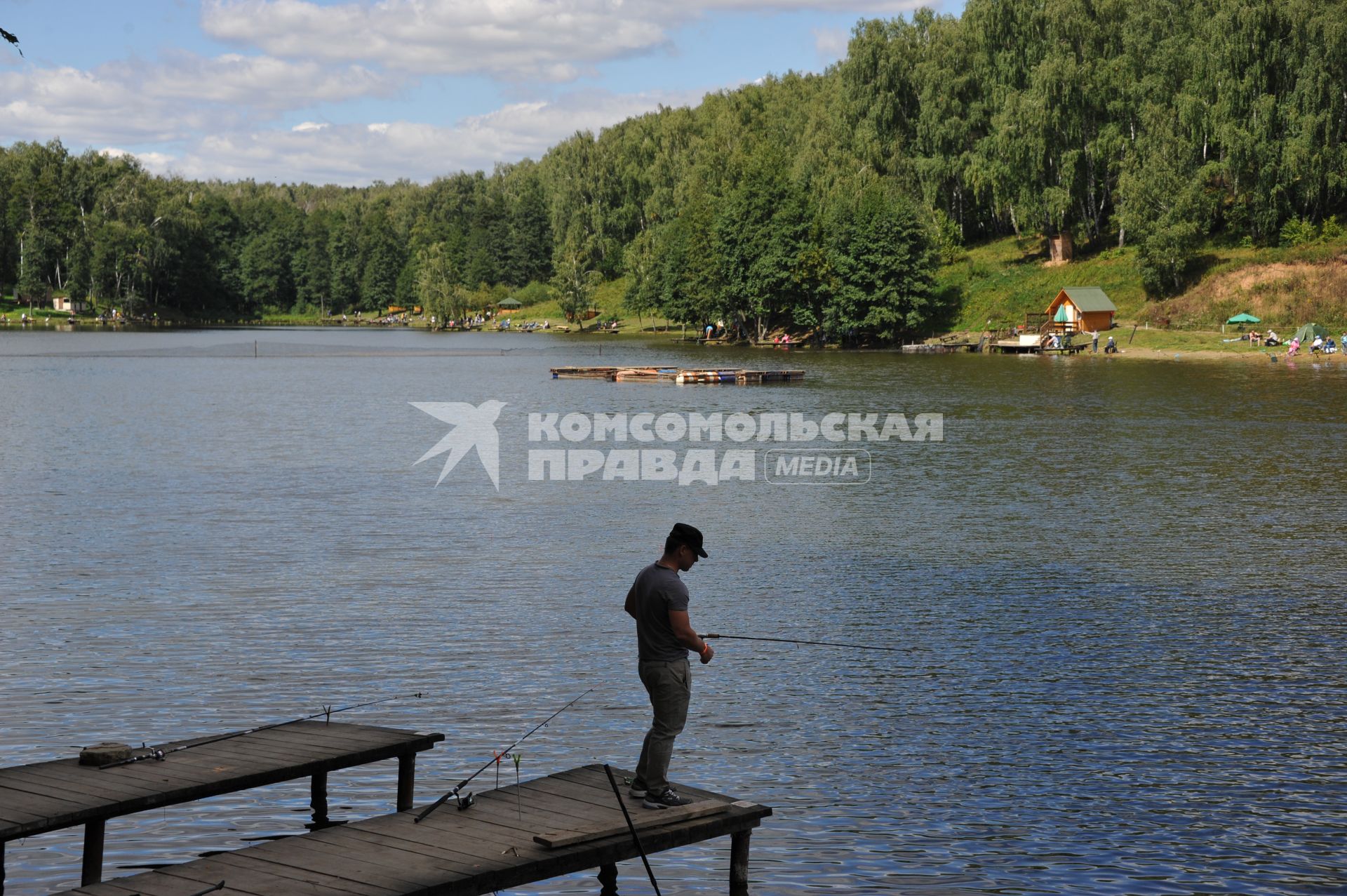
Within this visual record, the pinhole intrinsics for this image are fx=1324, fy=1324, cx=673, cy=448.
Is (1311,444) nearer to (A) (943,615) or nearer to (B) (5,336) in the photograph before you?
(A) (943,615)

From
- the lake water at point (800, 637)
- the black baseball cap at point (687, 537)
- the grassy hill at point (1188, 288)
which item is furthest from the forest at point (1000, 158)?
→ the black baseball cap at point (687, 537)

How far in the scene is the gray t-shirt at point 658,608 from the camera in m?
11.3

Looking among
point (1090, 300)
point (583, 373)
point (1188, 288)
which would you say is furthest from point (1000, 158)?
point (583, 373)

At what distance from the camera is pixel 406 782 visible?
1300cm

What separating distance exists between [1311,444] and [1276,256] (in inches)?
2297

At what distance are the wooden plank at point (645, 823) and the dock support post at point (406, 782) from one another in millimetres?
3161

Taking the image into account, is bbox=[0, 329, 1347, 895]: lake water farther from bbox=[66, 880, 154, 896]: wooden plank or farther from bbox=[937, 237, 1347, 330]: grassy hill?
bbox=[937, 237, 1347, 330]: grassy hill

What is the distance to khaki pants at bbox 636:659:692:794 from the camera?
11.3 m

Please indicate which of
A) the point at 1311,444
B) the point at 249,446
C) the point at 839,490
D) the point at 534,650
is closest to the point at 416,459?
the point at 249,446

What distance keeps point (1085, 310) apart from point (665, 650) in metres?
96.9

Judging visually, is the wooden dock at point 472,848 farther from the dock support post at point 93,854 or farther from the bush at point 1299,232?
the bush at point 1299,232

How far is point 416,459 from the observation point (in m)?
45.3

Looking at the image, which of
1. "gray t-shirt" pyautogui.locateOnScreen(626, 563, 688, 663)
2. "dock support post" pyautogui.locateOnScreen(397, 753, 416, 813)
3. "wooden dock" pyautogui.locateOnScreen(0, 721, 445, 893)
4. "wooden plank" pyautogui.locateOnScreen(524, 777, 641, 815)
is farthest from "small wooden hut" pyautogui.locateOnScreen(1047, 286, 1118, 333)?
"wooden plank" pyautogui.locateOnScreen(524, 777, 641, 815)

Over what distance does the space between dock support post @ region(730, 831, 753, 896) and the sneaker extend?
2.31 feet
